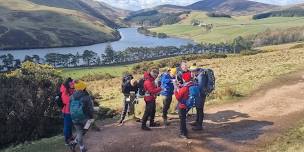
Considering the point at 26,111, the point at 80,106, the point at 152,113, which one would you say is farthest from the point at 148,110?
the point at 26,111

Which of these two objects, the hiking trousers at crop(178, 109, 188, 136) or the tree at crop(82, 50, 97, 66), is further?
the tree at crop(82, 50, 97, 66)

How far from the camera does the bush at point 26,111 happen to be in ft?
69.5

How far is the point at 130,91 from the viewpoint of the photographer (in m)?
19.1

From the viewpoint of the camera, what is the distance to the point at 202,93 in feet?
59.0

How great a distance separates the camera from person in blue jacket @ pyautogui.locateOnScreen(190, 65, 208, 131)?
17.9 metres

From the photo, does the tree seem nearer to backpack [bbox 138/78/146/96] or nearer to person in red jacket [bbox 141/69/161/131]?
backpack [bbox 138/78/146/96]

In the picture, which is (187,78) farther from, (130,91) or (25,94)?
(25,94)

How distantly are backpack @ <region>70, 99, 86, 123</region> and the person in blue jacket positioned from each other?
16.1 ft

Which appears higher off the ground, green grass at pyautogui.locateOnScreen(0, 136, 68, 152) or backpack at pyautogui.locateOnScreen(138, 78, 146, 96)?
backpack at pyautogui.locateOnScreen(138, 78, 146, 96)

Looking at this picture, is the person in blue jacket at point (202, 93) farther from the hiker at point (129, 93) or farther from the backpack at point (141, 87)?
the hiker at point (129, 93)

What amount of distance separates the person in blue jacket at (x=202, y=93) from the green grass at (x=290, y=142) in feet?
9.21

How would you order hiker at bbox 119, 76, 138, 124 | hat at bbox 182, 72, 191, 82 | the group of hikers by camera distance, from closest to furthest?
1. the group of hikers
2. hat at bbox 182, 72, 191, 82
3. hiker at bbox 119, 76, 138, 124

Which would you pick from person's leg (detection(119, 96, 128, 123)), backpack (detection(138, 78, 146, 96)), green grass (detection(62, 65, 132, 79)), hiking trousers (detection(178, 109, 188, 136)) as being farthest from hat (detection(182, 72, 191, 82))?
green grass (detection(62, 65, 132, 79))

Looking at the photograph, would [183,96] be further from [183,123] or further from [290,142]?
[290,142]
